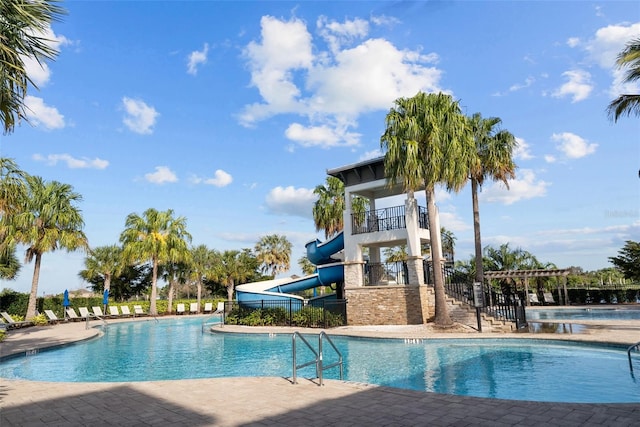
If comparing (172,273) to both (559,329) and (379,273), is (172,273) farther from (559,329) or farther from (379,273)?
(559,329)

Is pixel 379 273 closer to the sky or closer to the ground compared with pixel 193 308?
closer to the sky

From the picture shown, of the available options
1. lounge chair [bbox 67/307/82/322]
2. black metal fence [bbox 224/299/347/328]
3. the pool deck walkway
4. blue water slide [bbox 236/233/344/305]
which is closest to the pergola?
blue water slide [bbox 236/233/344/305]

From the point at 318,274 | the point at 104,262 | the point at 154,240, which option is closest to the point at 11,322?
the point at 154,240

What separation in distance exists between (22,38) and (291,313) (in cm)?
1692

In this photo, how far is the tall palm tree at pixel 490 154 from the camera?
22.2 m

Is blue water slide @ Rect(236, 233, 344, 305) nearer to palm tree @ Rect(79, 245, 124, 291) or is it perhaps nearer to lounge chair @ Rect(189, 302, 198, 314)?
lounge chair @ Rect(189, 302, 198, 314)

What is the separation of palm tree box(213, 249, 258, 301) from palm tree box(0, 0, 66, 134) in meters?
43.8

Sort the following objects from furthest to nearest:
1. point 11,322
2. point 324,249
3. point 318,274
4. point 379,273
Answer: point 318,274 → point 324,249 → point 11,322 → point 379,273

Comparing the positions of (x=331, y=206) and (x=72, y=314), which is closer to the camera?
(x=72, y=314)

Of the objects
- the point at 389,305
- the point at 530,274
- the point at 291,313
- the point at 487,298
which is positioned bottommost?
the point at 291,313

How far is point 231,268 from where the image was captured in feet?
163

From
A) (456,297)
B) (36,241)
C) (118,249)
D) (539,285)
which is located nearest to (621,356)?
(456,297)

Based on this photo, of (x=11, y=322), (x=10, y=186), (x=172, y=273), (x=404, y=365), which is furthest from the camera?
(x=172, y=273)

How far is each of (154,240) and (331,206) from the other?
16.4 metres
